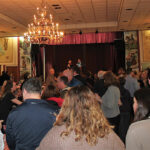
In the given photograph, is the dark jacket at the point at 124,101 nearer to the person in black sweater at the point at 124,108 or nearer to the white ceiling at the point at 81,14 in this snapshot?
the person in black sweater at the point at 124,108

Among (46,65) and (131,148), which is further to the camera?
(46,65)

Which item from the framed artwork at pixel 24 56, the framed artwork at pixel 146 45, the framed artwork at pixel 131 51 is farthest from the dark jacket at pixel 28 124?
the framed artwork at pixel 24 56

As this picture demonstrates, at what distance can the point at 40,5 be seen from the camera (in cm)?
920

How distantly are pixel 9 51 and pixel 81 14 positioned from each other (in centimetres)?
666

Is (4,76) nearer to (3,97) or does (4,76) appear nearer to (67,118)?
(3,97)

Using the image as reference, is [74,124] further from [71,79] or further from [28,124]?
[71,79]

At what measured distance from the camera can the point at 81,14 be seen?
35.8 ft

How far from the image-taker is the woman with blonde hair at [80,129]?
1.58 m

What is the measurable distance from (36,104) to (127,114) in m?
3.59

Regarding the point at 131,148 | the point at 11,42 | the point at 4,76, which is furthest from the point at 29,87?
the point at 11,42

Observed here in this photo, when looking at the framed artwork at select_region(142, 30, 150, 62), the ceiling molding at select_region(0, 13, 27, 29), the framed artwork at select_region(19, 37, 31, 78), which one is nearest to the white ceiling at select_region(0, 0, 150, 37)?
the ceiling molding at select_region(0, 13, 27, 29)

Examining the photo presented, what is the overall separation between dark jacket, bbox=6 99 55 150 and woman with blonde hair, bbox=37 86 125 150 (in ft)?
2.36

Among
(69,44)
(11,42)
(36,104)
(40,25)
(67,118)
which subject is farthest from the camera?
(69,44)

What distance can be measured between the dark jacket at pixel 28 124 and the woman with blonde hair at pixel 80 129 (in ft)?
2.36
